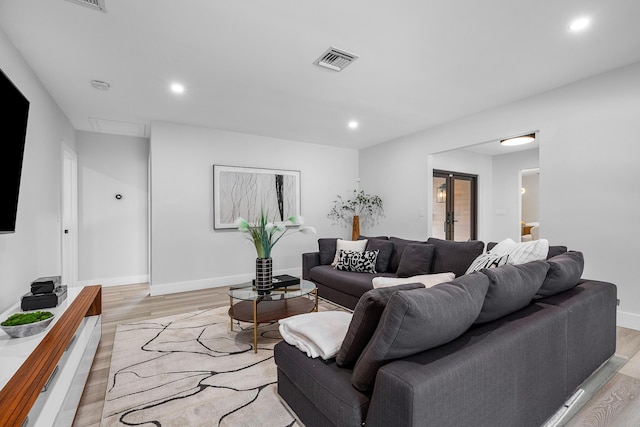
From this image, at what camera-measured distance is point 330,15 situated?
7.07 feet

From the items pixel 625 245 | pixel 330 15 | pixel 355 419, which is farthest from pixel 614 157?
pixel 355 419

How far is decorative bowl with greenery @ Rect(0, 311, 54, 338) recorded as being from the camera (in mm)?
1736

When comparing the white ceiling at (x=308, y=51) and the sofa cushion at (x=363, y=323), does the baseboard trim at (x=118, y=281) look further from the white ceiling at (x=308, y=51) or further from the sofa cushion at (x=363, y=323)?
the sofa cushion at (x=363, y=323)

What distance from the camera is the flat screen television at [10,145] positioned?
6.27 ft

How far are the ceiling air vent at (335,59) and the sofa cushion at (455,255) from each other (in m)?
2.15

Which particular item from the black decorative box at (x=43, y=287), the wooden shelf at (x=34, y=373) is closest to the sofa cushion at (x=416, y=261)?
the wooden shelf at (x=34, y=373)

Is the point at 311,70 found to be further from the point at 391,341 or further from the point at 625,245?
the point at 625,245

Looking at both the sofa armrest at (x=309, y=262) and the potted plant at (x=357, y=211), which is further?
the potted plant at (x=357, y=211)

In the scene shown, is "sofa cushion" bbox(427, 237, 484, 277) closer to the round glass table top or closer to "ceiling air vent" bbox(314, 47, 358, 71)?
the round glass table top

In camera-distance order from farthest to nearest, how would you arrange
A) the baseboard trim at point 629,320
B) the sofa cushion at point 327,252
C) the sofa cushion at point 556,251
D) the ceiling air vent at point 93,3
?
the sofa cushion at point 327,252
the baseboard trim at point 629,320
the sofa cushion at point 556,251
the ceiling air vent at point 93,3

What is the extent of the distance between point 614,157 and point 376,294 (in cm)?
327

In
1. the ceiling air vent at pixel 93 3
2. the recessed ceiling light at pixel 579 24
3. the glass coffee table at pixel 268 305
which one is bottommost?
the glass coffee table at pixel 268 305

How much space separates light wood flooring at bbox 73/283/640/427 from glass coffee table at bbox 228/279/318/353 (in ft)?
3.28

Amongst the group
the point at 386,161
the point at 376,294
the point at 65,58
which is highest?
the point at 65,58
